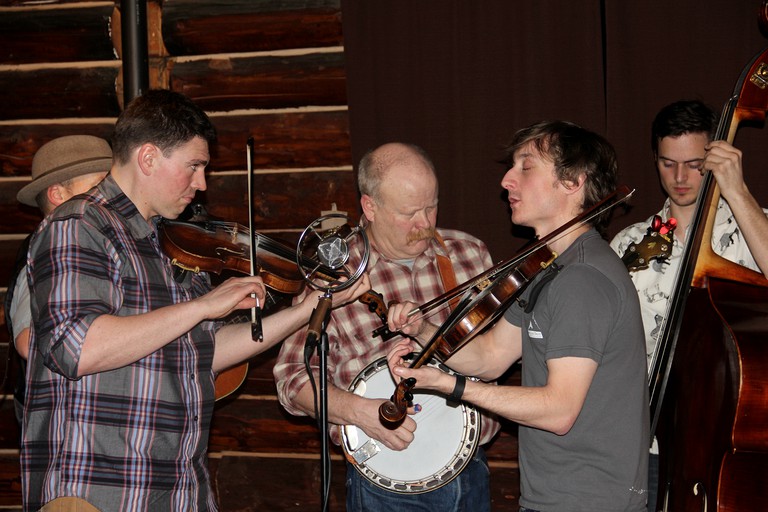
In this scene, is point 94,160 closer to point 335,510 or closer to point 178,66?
point 178,66

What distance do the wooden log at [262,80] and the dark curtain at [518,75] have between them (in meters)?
0.25

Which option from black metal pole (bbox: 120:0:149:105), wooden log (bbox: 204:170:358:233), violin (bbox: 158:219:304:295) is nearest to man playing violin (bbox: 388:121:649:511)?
violin (bbox: 158:219:304:295)

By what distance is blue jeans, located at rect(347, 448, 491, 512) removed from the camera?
3.37 m

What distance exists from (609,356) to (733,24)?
2524 millimetres

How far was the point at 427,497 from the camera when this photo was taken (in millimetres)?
3391

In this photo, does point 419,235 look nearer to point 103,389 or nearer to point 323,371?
point 323,371

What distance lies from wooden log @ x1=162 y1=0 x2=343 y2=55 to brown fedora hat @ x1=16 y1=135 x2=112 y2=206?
4.21 ft

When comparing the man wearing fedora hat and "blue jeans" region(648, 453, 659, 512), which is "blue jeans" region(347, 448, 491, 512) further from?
→ the man wearing fedora hat

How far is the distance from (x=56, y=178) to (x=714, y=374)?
→ 121 inches

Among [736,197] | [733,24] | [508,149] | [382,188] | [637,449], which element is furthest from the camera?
[733,24]

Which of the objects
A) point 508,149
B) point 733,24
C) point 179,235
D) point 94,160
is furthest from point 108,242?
point 733,24

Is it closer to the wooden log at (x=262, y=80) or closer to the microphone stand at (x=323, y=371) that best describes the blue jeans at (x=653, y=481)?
the microphone stand at (x=323, y=371)

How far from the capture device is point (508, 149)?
326 cm

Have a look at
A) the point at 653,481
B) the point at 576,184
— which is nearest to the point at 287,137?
the point at 576,184
